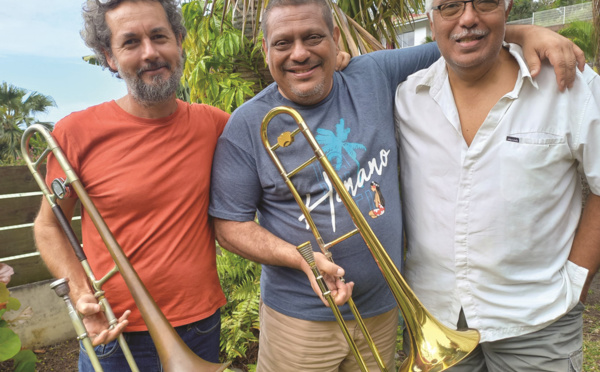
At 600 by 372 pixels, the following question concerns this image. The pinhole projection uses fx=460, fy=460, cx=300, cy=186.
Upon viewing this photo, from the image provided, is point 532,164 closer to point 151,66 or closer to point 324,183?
point 324,183

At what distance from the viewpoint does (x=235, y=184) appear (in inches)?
80.1

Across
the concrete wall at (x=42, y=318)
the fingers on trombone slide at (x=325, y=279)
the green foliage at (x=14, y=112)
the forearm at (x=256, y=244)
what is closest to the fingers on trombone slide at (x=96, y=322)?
the forearm at (x=256, y=244)

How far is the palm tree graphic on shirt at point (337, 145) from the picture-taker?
6.52 ft

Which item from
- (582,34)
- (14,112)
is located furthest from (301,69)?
(14,112)

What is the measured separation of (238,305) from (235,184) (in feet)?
7.43

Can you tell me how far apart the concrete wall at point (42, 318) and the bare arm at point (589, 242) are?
15.9ft

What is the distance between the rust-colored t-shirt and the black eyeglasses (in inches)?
47.6

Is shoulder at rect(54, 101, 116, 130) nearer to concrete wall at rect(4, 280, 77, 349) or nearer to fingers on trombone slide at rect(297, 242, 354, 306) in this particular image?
fingers on trombone slide at rect(297, 242, 354, 306)

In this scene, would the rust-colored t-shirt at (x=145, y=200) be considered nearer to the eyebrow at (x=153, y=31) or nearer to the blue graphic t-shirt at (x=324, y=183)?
the blue graphic t-shirt at (x=324, y=183)

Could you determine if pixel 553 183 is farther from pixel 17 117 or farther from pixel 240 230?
pixel 17 117

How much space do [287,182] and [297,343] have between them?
75 centimetres

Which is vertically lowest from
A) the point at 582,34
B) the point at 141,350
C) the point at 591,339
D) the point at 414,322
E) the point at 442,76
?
the point at 591,339

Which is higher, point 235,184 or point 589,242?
point 235,184

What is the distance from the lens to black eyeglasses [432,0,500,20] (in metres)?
1.72
